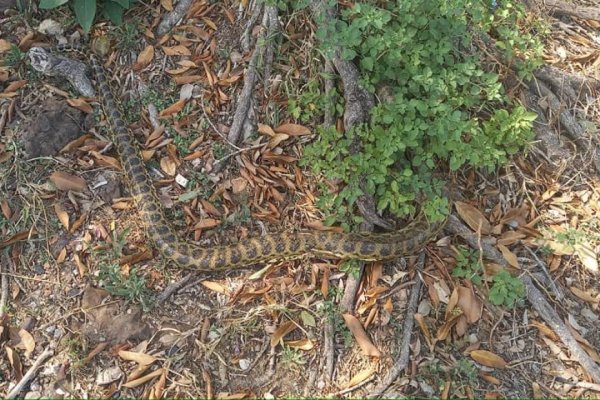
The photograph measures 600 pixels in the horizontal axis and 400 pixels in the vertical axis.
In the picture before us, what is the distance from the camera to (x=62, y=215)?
15.8ft

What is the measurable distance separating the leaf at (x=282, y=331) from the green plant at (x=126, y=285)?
1.08 metres

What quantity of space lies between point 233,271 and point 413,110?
207 cm

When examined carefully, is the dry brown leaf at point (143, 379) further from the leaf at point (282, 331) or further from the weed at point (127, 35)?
the weed at point (127, 35)

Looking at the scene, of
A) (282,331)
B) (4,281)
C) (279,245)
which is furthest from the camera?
(279,245)

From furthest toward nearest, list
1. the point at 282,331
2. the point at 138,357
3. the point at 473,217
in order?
the point at 473,217, the point at 282,331, the point at 138,357

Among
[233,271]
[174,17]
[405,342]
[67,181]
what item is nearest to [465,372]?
[405,342]

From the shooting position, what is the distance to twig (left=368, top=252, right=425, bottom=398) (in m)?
4.16

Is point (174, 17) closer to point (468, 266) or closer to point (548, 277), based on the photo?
point (468, 266)

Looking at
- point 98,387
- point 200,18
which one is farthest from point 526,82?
point 98,387

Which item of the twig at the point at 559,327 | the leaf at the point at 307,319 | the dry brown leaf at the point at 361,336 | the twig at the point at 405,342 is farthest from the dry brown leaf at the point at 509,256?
the leaf at the point at 307,319

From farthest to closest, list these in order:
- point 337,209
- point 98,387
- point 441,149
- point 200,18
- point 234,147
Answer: point 200,18 < point 234,147 < point 337,209 < point 441,149 < point 98,387

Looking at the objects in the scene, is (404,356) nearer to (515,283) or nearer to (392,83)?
(515,283)

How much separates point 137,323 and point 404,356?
2180 mm

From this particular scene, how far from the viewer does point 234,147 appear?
512 centimetres
